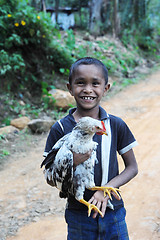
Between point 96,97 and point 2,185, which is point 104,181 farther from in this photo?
point 2,185

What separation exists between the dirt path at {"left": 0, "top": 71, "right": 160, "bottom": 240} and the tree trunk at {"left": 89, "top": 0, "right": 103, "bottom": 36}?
7674mm

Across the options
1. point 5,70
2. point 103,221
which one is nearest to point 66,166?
point 103,221

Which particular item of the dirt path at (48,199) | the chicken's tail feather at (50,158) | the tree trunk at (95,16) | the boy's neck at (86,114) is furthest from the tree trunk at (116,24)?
the chicken's tail feather at (50,158)

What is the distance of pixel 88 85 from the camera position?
1.54 m

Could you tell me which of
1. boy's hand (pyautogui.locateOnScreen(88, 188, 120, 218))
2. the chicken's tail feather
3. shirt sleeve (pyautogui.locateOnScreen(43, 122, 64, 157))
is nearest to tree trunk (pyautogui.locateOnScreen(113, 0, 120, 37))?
shirt sleeve (pyautogui.locateOnScreen(43, 122, 64, 157))

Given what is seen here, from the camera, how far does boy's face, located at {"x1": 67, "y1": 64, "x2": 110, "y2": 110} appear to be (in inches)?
60.3

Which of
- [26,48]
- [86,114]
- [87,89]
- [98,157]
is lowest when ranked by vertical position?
[26,48]

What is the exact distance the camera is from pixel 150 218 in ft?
9.66

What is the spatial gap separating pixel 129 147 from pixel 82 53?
7512 mm

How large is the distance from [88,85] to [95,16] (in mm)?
11404

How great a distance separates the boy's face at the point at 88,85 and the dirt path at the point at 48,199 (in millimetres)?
1865

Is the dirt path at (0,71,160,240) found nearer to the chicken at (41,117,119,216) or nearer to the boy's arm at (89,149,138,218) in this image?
the boy's arm at (89,149,138,218)

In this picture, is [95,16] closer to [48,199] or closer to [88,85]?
[48,199]

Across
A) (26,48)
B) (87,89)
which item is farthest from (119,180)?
(26,48)
